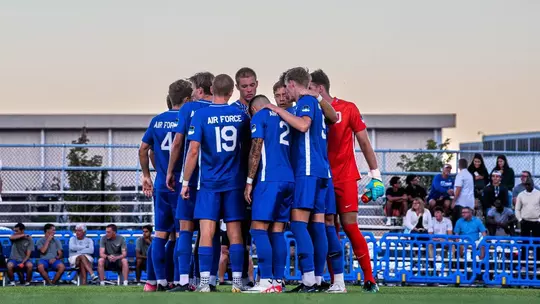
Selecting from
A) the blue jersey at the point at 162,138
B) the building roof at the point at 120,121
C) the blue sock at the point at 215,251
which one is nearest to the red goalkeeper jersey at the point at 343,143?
the blue sock at the point at 215,251

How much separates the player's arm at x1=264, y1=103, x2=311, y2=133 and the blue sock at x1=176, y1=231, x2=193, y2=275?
1.73 meters

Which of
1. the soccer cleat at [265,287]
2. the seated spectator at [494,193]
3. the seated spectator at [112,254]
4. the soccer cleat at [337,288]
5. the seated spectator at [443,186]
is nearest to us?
the soccer cleat at [265,287]

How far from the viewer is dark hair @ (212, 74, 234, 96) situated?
11594 millimetres

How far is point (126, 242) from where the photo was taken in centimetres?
2352

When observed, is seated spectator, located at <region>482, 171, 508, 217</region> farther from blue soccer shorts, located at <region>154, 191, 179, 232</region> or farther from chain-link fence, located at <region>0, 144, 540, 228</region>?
blue soccer shorts, located at <region>154, 191, 179, 232</region>

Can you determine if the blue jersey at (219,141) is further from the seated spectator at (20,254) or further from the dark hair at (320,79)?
the seated spectator at (20,254)

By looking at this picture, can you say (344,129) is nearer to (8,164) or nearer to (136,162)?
(136,162)

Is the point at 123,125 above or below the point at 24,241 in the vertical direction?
above

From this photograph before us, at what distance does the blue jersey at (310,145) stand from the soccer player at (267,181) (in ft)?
0.44

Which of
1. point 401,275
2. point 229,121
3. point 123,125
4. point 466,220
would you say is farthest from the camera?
point 123,125

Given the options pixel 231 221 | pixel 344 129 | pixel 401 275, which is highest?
pixel 344 129

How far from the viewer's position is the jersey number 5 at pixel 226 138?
11555mm

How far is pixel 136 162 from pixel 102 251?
7895mm

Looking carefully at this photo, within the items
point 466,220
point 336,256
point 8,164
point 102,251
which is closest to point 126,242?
point 102,251
